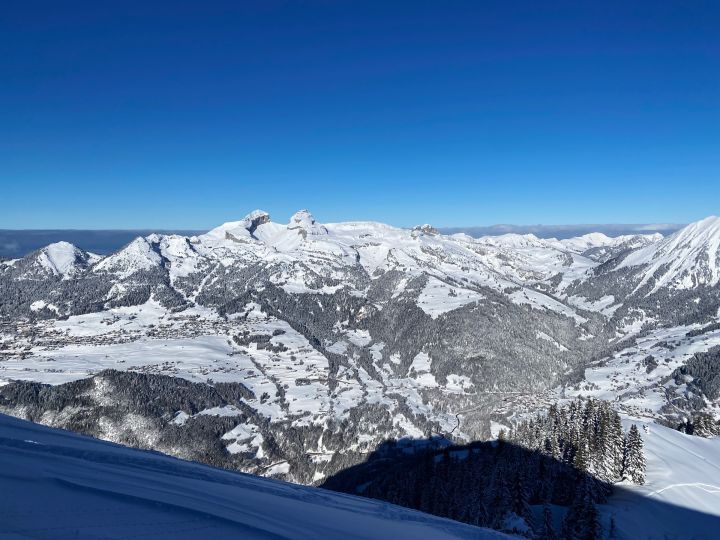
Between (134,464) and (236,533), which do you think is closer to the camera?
(236,533)

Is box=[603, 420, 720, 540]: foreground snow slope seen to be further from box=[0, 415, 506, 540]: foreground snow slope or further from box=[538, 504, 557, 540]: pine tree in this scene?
box=[0, 415, 506, 540]: foreground snow slope

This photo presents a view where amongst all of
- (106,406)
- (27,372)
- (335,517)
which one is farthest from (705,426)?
(27,372)

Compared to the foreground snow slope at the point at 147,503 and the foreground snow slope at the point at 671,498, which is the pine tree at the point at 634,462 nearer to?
the foreground snow slope at the point at 671,498

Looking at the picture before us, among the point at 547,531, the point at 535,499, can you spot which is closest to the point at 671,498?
the point at 535,499

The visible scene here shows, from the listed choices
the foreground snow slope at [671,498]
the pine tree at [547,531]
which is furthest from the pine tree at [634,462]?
the pine tree at [547,531]

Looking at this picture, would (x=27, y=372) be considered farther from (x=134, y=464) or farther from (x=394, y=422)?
(x=134, y=464)

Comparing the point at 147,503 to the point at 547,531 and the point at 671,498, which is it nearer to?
the point at 547,531
